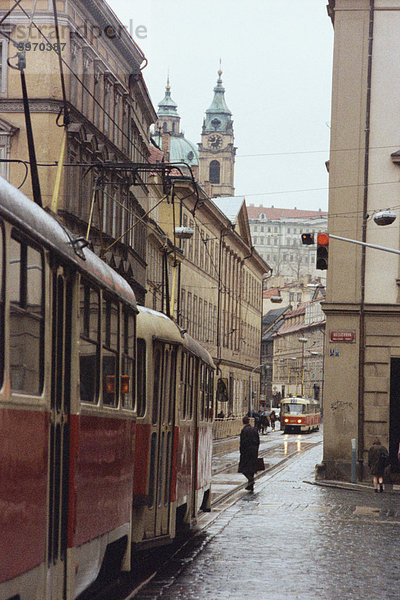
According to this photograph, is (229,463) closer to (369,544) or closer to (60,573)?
(369,544)

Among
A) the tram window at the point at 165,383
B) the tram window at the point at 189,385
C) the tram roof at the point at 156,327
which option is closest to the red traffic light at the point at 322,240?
the tram window at the point at 189,385

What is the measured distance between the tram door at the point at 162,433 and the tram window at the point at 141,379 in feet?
1.30

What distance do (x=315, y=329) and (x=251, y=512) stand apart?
125 m

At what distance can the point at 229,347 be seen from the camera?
8656 cm

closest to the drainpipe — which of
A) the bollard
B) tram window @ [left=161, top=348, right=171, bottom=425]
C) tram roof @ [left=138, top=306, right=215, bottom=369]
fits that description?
the bollard

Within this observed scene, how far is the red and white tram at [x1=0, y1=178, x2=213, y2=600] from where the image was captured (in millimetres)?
5816

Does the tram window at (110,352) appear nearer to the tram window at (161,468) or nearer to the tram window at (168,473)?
the tram window at (161,468)

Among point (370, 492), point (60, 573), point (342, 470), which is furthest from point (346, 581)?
point (342, 470)

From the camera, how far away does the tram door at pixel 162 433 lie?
12.7 meters

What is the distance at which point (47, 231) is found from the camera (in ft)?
22.5

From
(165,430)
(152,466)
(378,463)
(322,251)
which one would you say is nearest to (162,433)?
(165,430)

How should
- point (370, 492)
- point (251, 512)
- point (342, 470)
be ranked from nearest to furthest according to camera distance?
point (251, 512) < point (370, 492) < point (342, 470)

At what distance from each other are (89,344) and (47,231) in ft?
4.98

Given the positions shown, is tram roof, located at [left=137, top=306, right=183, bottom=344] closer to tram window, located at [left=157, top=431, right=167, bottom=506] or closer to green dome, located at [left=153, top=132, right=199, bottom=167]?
tram window, located at [left=157, top=431, right=167, bottom=506]
